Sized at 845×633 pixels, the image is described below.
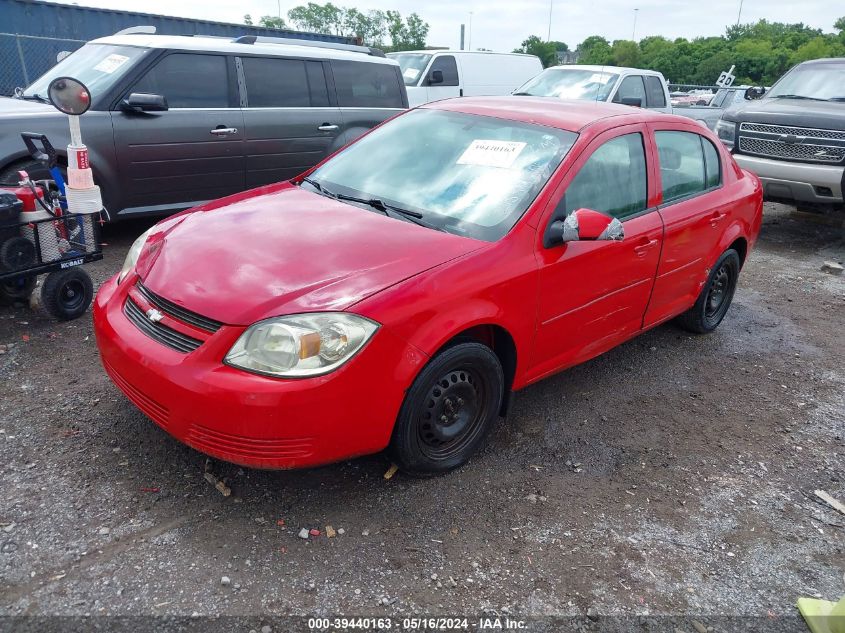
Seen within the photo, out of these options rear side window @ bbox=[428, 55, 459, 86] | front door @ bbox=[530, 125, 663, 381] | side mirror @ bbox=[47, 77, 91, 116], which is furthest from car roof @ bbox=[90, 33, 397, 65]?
rear side window @ bbox=[428, 55, 459, 86]

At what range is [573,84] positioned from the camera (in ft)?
35.4

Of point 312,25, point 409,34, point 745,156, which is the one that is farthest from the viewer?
point 312,25

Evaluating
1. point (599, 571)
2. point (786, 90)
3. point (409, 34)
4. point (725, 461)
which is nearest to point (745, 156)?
point (786, 90)

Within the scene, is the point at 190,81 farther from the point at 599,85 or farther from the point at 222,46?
the point at 599,85

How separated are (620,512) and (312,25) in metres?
83.3

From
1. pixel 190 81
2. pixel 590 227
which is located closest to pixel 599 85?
pixel 190 81

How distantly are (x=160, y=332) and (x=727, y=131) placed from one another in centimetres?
821

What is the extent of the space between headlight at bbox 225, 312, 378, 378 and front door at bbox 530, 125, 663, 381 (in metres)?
1.07

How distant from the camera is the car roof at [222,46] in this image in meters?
6.03

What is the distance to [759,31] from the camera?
69.8m

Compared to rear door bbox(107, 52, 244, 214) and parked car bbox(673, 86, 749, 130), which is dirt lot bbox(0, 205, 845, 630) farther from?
parked car bbox(673, 86, 749, 130)

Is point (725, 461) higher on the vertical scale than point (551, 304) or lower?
lower

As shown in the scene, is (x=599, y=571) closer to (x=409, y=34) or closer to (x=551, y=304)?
Answer: (x=551, y=304)

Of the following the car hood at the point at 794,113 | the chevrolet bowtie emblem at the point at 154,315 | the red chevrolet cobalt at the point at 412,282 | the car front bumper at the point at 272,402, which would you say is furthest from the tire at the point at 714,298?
the car hood at the point at 794,113
